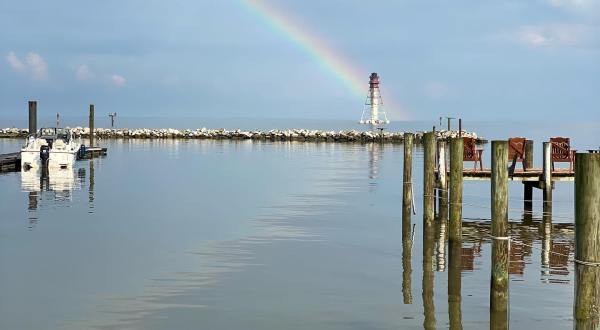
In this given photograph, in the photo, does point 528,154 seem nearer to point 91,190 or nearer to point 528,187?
point 528,187

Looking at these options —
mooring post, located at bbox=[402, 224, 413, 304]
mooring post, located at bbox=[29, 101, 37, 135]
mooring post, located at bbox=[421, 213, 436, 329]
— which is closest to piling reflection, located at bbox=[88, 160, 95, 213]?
mooring post, located at bbox=[29, 101, 37, 135]

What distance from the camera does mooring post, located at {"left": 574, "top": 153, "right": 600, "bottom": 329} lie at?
9.31 meters

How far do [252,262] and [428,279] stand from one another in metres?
4.31

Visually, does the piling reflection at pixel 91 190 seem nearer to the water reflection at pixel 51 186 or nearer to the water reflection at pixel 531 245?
the water reflection at pixel 51 186

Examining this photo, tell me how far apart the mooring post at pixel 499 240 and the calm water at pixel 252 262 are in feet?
1.77

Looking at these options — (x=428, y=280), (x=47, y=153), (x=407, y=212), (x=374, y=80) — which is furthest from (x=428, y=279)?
(x=374, y=80)

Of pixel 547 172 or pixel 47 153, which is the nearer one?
pixel 547 172

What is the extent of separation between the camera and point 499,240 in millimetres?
13391

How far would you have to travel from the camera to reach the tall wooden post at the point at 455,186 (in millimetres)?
18578

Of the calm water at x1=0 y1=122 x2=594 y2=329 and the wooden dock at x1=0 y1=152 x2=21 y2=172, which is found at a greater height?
the wooden dock at x1=0 y1=152 x2=21 y2=172

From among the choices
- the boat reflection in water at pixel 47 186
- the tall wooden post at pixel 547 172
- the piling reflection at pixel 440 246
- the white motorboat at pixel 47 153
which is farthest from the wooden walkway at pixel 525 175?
the white motorboat at pixel 47 153

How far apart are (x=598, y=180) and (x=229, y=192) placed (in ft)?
102

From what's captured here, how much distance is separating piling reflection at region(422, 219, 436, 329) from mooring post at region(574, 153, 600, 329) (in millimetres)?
4548

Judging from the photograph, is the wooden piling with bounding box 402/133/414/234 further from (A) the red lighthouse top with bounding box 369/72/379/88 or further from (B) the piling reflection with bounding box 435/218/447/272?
(A) the red lighthouse top with bounding box 369/72/379/88
